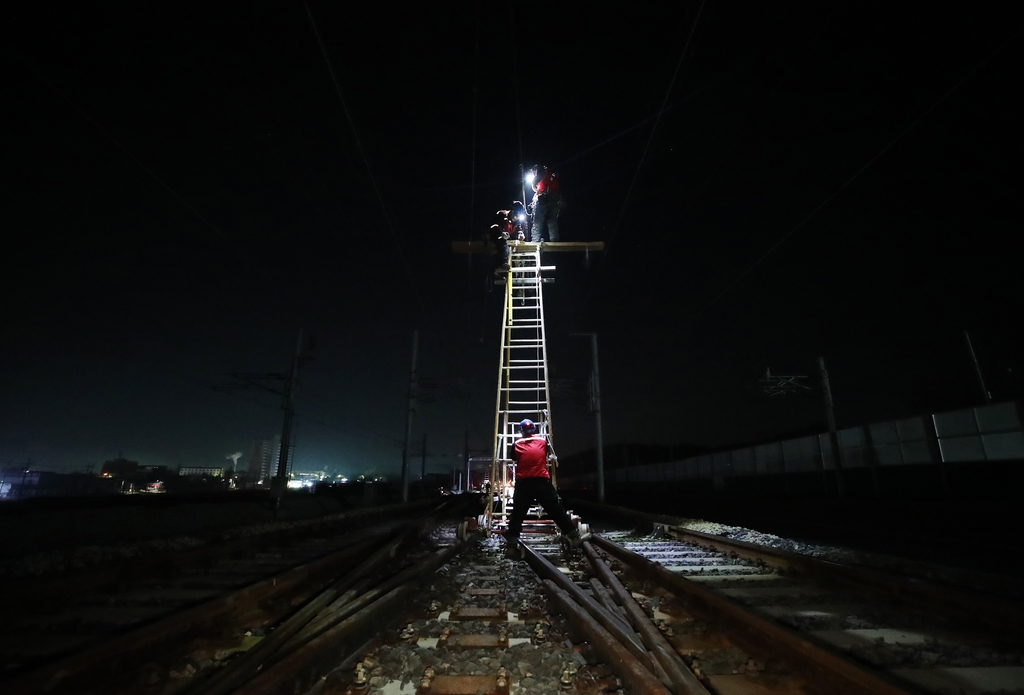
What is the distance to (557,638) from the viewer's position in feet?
9.79

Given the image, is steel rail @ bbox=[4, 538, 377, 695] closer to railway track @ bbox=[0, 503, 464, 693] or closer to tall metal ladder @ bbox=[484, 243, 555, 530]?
railway track @ bbox=[0, 503, 464, 693]

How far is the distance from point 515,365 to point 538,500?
427cm

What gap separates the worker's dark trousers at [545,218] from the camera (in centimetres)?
1038

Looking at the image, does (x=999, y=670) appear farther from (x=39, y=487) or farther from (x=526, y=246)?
(x=39, y=487)

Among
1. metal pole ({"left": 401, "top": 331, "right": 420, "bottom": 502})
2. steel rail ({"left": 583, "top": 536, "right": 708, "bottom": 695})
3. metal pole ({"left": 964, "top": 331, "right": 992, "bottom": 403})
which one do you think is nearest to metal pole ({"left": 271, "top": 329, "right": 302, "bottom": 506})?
metal pole ({"left": 401, "top": 331, "right": 420, "bottom": 502})


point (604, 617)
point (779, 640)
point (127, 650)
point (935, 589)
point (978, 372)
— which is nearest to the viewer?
point (127, 650)

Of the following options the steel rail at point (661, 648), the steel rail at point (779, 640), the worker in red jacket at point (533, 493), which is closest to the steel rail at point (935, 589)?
the steel rail at point (779, 640)

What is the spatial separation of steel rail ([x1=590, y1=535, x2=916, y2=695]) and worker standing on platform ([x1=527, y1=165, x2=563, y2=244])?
8.07 meters

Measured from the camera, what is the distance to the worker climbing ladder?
29.1 feet

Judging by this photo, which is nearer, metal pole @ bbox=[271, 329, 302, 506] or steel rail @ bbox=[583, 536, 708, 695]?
steel rail @ bbox=[583, 536, 708, 695]

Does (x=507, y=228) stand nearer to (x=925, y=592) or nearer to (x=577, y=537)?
(x=577, y=537)

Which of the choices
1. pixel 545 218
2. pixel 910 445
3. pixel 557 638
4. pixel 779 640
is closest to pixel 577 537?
pixel 557 638

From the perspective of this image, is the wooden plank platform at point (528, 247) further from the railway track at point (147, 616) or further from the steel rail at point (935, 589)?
the steel rail at point (935, 589)

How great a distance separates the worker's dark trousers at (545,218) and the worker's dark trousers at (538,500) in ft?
20.0
